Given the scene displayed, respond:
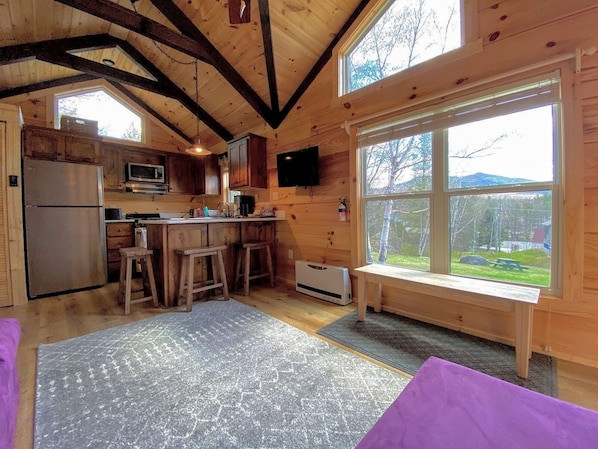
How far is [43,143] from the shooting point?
10.6ft

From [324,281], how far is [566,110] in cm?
242

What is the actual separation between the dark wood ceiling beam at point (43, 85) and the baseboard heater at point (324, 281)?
472 centimetres

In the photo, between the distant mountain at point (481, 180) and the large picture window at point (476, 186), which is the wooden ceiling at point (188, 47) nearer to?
the large picture window at point (476, 186)

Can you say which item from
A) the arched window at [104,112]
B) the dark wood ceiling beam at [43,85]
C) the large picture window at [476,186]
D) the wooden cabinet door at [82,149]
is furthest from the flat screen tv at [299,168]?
the dark wood ceiling beam at [43,85]

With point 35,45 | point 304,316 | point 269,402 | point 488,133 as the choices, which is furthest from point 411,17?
point 35,45

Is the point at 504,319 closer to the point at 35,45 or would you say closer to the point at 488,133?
the point at 488,133

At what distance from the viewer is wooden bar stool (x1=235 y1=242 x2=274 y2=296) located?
3.23m

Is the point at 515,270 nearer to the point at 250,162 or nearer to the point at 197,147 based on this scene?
the point at 250,162

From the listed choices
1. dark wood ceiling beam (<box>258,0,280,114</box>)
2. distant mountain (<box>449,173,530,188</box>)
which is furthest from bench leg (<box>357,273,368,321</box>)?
dark wood ceiling beam (<box>258,0,280,114</box>)

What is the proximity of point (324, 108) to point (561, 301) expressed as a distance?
281 centimetres

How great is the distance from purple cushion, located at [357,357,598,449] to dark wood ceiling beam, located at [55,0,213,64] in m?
3.72

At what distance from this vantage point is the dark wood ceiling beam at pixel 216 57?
2.92 meters

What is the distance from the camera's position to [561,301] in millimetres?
1760

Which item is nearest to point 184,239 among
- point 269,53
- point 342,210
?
point 342,210
